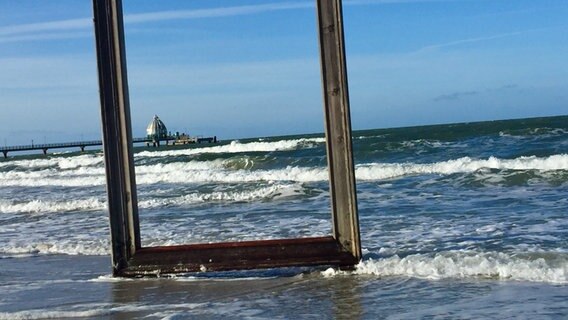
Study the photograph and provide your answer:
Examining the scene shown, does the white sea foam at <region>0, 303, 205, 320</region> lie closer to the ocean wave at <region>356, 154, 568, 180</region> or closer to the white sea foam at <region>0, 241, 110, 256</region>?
the white sea foam at <region>0, 241, 110, 256</region>

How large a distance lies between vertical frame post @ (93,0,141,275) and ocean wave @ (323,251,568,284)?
1.95 meters

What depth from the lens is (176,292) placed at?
6074mm

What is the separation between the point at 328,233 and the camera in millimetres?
9344

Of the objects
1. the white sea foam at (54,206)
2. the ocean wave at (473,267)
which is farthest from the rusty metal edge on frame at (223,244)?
the white sea foam at (54,206)

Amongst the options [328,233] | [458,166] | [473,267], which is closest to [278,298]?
[473,267]

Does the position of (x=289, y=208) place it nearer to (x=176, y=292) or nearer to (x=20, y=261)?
(x=20, y=261)

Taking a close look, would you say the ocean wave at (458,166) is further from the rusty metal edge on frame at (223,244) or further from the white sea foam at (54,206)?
the rusty metal edge on frame at (223,244)

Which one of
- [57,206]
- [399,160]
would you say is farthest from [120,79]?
[399,160]

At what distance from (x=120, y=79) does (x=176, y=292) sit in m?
1.93

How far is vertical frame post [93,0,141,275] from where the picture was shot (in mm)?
6043

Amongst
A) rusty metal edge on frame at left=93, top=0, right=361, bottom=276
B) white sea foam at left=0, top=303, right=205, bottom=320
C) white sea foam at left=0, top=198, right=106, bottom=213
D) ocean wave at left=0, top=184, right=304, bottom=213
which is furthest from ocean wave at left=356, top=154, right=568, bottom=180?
white sea foam at left=0, top=303, right=205, bottom=320

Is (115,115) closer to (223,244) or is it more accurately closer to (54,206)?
(223,244)

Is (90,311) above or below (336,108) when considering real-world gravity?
below

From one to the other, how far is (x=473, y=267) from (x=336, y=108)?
1.94 metres
